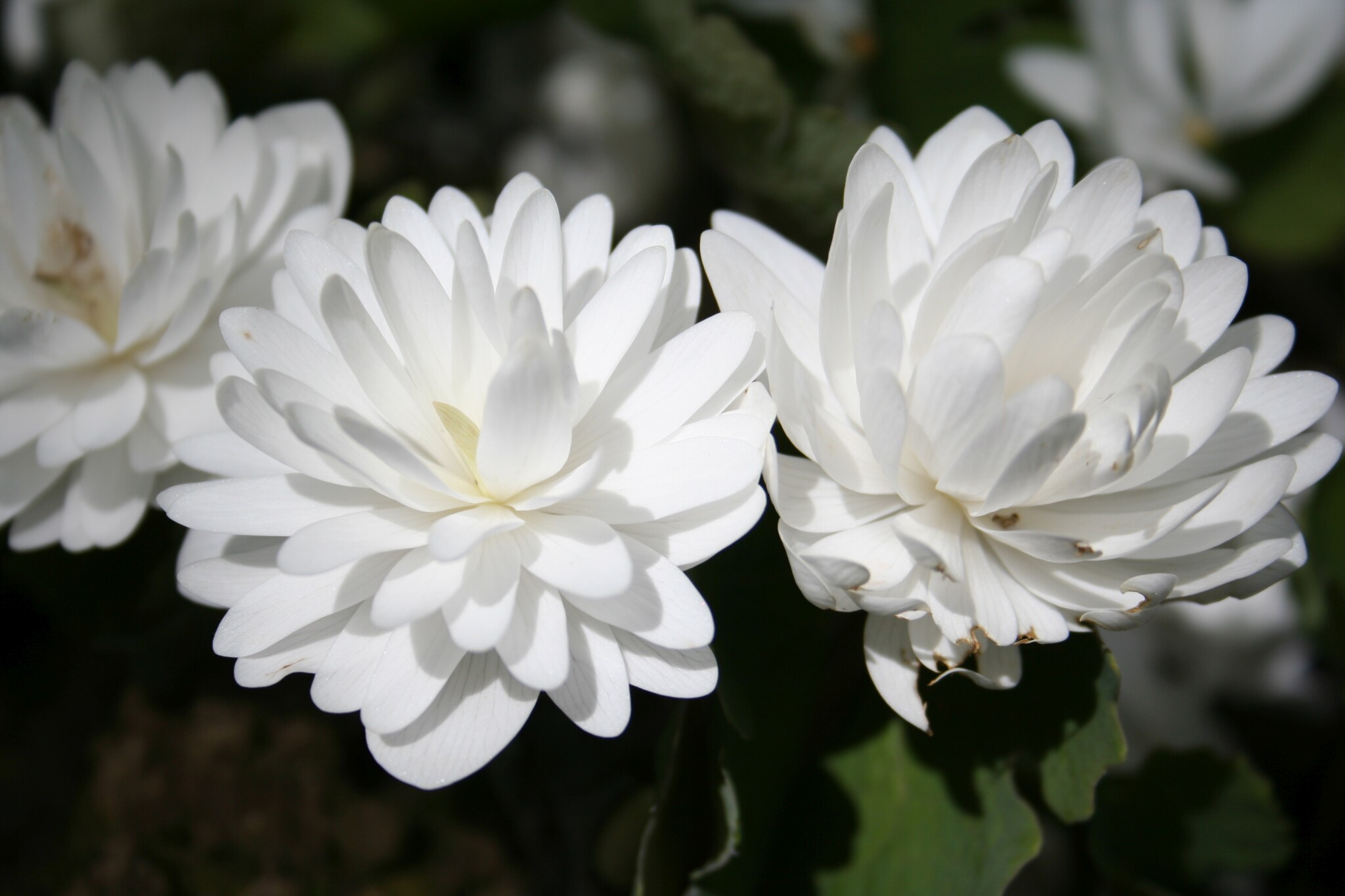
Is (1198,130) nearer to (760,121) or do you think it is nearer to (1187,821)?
(760,121)

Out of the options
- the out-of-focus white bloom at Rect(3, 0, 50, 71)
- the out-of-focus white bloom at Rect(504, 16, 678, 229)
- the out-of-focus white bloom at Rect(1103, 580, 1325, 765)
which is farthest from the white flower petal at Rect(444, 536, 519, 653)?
the out-of-focus white bloom at Rect(3, 0, 50, 71)

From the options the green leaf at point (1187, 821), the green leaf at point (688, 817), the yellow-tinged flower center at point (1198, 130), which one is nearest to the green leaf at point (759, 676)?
the green leaf at point (688, 817)

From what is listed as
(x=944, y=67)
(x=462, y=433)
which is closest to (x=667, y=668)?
(x=462, y=433)

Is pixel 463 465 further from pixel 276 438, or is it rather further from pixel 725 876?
pixel 725 876

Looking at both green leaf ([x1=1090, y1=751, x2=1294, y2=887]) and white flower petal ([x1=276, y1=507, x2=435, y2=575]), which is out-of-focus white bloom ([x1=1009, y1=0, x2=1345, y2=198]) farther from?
white flower petal ([x1=276, y1=507, x2=435, y2=575])

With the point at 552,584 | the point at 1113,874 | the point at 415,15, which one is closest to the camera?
the point at 552,584

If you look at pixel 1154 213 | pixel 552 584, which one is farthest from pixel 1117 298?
pixel 552 584

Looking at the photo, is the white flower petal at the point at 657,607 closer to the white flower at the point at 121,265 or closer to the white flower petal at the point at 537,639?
the white flower petal at the point at 537,639
